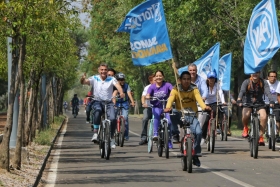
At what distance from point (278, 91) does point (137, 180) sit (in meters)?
7.16

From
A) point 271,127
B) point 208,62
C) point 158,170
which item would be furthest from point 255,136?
point 208,62

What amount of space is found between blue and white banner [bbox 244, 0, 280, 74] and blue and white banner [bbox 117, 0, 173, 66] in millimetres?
1651

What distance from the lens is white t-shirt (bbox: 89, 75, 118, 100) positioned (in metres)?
17.4

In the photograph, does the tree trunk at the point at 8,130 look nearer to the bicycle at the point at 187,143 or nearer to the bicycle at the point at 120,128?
the bicycle at the point at 187,143

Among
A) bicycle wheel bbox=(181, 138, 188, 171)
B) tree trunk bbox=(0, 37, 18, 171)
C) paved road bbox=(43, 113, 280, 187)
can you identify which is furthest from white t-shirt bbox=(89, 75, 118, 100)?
tree trunk bbox=(0, 37, 18, 171)

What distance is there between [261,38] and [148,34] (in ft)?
7.65

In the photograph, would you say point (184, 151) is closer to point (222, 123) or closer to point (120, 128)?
point (120, 128)

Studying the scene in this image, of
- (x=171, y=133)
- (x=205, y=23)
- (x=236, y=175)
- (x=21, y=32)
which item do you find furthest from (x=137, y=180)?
(x=205, y=23)

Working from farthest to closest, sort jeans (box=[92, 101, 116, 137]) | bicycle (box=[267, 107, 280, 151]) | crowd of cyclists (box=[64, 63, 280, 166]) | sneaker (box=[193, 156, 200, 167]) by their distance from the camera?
bicycle (box=[267, 107, 280, 151]) → jeans (box=[92, 101, 116, 137]) → crowd of cyclists (box=[64, 63, 280, 166]) → sneaker (box=[193, 156, 200, 167])

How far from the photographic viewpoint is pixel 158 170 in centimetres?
1451

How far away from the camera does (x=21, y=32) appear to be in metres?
12.8

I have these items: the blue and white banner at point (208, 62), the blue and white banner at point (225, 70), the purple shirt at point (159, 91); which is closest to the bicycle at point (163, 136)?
the purple shirt at point (159, 91)

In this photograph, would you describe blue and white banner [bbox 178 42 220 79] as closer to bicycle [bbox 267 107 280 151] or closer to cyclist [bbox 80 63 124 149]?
bicycle [bbox 267 107 280 151]

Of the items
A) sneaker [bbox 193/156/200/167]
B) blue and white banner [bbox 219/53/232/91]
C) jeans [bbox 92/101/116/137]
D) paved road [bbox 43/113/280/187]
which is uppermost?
blue and white banner [bbox 219/53/232/91]
